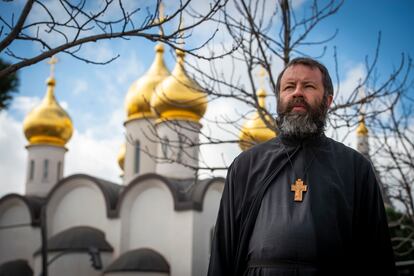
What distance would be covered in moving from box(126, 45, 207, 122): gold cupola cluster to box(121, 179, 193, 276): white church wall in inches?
100

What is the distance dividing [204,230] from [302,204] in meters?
16.3

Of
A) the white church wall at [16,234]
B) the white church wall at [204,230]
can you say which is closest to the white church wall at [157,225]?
the white church wall at [204,230]

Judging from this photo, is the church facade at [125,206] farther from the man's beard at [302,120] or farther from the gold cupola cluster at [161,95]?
the man's beard at [302,120]

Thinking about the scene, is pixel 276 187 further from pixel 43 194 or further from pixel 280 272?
pixel 43 194

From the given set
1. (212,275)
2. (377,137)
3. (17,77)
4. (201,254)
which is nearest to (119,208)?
(201,254)

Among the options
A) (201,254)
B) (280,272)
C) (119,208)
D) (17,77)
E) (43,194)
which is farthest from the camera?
(43,194)

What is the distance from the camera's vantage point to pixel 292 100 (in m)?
3.11

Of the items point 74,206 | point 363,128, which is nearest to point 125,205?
point 74,206

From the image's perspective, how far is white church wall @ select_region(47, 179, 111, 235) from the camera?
2066 cm

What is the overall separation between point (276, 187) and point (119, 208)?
57.0 feet

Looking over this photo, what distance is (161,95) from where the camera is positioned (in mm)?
20656

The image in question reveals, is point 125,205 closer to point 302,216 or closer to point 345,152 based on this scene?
point 345,152

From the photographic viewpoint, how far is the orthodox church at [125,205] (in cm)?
1825

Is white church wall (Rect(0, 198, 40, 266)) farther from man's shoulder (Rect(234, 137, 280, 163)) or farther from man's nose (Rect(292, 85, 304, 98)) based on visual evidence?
man's nose (Rect(292, 85, 304, 98))
